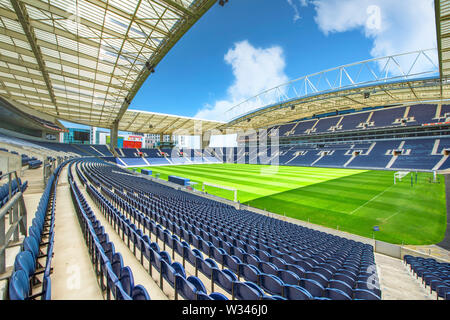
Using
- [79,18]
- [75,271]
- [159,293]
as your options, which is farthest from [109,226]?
[79,18]

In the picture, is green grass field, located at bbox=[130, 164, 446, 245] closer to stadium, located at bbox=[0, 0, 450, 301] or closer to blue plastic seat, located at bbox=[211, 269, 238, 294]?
stadium, located at bbox=[0, 0, 450, 301]

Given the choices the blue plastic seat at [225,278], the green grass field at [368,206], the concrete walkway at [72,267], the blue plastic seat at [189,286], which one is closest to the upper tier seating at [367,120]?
the green grass field at [368,206]

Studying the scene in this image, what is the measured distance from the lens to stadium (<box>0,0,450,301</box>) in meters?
3.26

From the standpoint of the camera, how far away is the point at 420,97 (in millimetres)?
29078

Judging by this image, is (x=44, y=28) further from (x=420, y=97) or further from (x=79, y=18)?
(x=420, y=97)

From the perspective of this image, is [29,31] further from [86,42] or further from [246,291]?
[246,291]

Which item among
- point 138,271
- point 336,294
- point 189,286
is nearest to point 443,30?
point 336,294

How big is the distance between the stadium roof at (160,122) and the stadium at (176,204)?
130 centimetres

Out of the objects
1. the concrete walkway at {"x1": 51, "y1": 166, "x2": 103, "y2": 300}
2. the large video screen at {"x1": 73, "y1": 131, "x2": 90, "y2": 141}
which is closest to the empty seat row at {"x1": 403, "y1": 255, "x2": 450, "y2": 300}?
the concrete walkway at {"x1": 51, "y1": 166, "x2": 103, "y2": 300}

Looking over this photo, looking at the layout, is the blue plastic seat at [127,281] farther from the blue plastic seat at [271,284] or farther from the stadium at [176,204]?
the blue plastic seat at [271,284]

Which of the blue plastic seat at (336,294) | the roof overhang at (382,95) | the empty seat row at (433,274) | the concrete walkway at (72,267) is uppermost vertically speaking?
the roof overhang at (382,95)

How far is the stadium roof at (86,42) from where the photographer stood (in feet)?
37.5

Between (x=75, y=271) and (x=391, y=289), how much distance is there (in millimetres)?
7050

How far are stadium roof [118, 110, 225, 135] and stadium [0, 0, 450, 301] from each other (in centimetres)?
130
